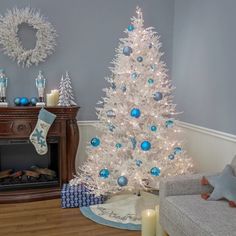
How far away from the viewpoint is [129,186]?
3.12 m

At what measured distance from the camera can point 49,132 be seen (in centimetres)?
352

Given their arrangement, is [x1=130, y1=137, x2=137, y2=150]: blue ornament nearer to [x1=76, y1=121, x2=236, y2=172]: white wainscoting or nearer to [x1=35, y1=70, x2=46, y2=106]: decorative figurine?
[x1=76, y1=121, x2=236, y2=172]: white wainscoting

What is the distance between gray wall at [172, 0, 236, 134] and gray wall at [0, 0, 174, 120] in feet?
1.58

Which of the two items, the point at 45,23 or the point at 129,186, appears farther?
the point at 45,23

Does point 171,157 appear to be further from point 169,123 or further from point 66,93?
point 66,93

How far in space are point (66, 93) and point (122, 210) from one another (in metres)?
1.53

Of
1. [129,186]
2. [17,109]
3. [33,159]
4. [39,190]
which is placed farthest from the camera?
[33,159]

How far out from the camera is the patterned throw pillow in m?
2.18

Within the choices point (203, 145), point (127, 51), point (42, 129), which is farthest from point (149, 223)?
point (127, 51)

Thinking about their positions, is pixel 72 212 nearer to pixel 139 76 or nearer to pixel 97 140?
pixel 97 140

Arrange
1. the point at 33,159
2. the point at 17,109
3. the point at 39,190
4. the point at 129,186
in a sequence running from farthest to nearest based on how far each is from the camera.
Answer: the point at 33,159 → the point at 39,190 → the point at 17,109 → the point at 129,186

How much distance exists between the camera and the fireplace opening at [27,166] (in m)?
3.58

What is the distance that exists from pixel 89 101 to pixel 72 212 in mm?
1519

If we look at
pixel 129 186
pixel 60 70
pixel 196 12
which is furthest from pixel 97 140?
pixel 196 12
